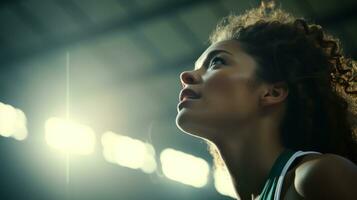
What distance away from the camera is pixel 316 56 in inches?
57.6

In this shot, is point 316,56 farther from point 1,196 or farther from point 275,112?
point 1,196

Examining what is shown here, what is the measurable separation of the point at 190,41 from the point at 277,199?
3.56 meters

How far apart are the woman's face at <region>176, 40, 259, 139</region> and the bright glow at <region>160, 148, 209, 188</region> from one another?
3.47 metres

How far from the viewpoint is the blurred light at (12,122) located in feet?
13.6

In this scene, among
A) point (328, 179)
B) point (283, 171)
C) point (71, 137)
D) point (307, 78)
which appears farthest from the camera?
point (71, 137)

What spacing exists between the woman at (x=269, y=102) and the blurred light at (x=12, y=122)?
2863 millimetres

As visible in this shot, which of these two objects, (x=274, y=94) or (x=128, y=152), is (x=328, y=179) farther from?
(x=128, y=152)

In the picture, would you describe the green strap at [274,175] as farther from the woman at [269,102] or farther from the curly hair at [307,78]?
the curly hair at [307,78]

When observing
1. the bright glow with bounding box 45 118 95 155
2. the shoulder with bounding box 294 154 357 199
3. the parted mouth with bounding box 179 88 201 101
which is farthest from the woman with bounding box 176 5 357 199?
the bright glow with bounding box 45 118 95 155

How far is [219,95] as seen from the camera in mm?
1374

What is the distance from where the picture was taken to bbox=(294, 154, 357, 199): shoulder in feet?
3.27

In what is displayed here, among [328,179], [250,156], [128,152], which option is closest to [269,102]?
[250,156]

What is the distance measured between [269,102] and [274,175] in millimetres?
247

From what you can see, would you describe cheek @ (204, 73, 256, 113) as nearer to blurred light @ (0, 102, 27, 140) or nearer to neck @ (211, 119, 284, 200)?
neck @ (211, 119, 284, 200)
